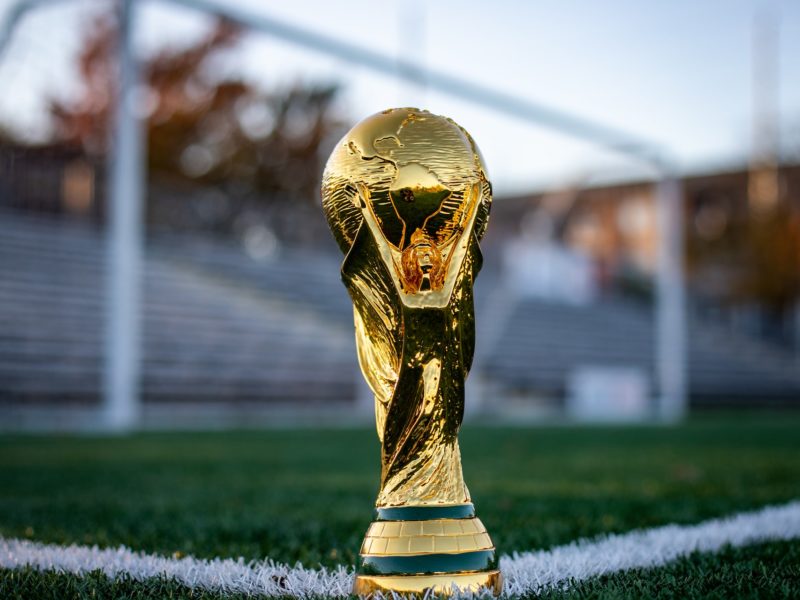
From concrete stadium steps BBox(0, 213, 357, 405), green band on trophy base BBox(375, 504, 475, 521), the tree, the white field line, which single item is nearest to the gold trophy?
green band on trophy base BBox(375, 504, 475, 521)

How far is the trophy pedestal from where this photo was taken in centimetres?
139

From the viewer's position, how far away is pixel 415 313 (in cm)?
147

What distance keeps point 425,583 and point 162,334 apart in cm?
1107

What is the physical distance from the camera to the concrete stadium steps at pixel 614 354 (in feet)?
52.9

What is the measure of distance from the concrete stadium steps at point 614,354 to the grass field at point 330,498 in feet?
30.0

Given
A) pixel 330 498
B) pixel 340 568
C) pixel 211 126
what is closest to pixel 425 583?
pixel 340 568

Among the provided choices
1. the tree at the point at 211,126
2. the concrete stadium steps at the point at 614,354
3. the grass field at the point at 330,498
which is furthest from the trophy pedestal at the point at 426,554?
the tree at the point at 211,126

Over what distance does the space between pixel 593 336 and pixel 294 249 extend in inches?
246

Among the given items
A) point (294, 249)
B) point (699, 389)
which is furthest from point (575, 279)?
point (294, 249)

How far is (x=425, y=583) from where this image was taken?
4.54 feet

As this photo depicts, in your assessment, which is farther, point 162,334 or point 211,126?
point 211,126

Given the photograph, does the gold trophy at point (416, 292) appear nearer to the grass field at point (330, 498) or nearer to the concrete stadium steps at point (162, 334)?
the grass field at point (330, 498)

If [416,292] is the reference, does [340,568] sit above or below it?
below

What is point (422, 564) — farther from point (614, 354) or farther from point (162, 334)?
point (614, 354)
